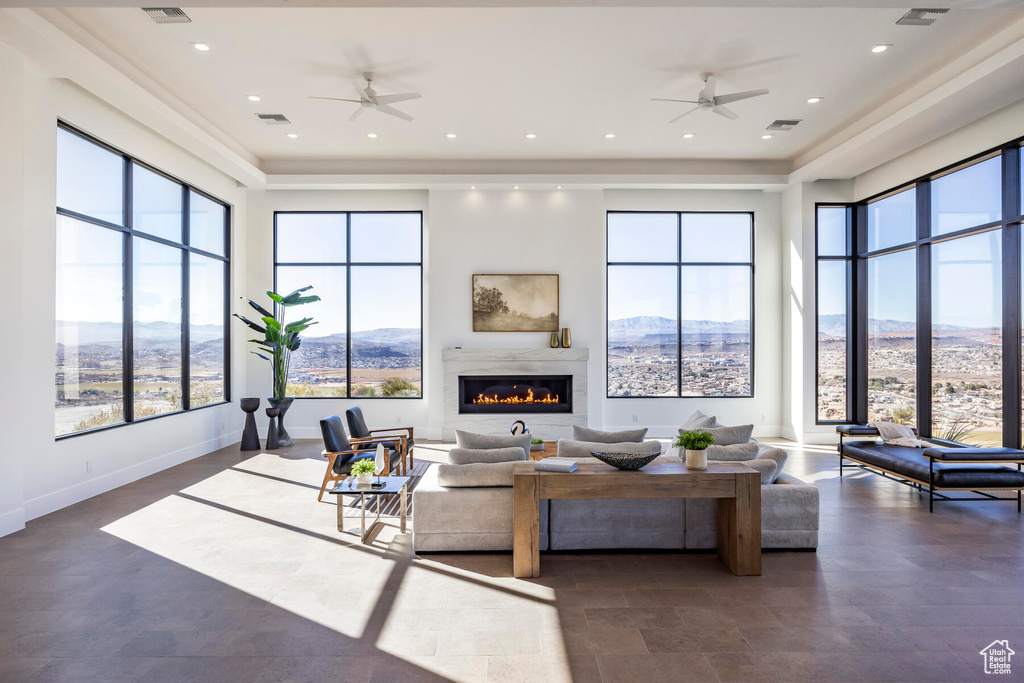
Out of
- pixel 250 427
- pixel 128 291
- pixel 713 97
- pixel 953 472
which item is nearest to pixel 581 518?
pixel 953 472

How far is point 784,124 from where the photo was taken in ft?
23.3

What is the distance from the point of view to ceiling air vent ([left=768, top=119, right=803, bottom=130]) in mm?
6992

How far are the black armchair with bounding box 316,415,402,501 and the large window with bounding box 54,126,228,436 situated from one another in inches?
100

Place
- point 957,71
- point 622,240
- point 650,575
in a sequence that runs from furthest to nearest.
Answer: point 622,240 < point 957,71 < point 650,575

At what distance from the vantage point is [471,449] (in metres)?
4.36

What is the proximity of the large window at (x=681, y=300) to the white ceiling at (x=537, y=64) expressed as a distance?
5.76 ft

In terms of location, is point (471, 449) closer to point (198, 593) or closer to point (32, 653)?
point (198, 593)

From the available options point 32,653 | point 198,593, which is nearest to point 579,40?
point 198,593

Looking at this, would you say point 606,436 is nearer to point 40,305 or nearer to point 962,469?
point 962,469

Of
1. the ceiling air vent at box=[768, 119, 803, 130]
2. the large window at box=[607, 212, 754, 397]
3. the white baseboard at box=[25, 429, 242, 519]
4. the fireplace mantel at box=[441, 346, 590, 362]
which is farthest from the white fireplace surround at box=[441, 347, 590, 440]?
the ceiling air vent at box=[768, 119, 803, 130]

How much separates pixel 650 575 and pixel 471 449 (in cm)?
158

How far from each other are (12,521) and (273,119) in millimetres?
4996

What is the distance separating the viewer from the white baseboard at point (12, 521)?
4.43 metres

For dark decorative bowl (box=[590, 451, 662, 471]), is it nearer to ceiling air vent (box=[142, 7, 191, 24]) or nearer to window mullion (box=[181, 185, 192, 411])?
ceiling air vent (box=[142, 7, 191, 24])
